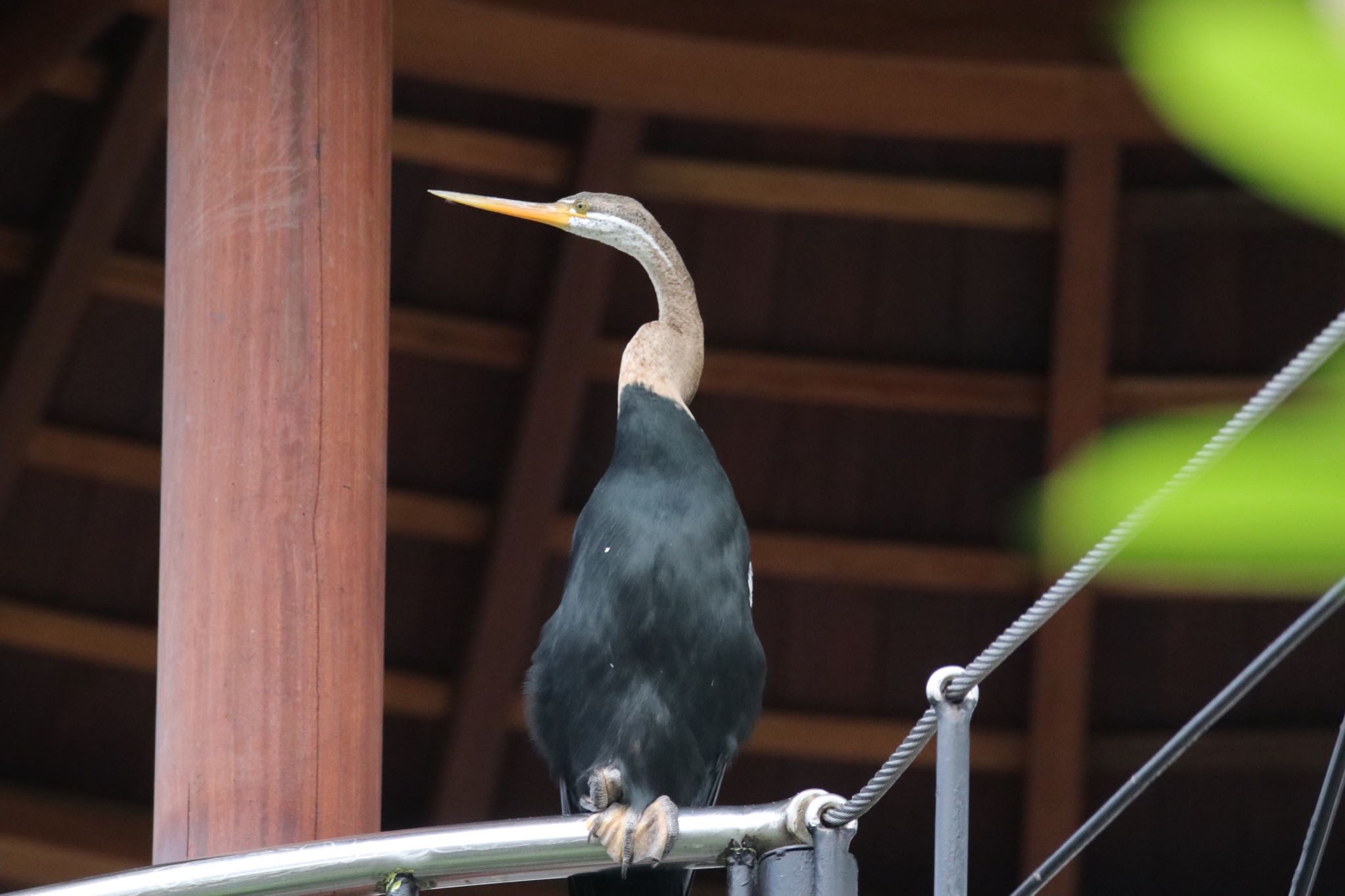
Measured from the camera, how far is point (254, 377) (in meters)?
1.87

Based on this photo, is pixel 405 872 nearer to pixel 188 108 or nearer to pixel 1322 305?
pixel 188 108

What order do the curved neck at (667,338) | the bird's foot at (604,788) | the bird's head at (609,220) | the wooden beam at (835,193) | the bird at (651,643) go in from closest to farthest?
the bird's foot at (604,788)
the bird at (651,643)
the curved neck at (667,338)
the bird's head at (609,220)
the wooden beam at (835,193)

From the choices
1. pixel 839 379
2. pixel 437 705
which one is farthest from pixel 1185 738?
pixel 437 705

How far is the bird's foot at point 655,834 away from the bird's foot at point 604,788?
228 millimetres

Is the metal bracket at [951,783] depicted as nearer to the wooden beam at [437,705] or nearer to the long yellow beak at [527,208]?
the long yellow beak at [527,208]

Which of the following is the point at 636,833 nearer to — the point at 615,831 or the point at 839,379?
Answer: the point at 615,831

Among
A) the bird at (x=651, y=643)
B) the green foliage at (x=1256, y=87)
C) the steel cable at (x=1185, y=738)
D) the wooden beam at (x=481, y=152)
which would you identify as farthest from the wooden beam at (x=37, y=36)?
the green foliage at (x=1256, y=87)

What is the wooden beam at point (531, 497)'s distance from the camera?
16.5 feet

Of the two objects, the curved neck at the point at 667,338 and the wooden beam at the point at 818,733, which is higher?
the wooden beam at the point at 818,733

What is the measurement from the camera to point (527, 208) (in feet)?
8.38

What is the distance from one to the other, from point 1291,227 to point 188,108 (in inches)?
162

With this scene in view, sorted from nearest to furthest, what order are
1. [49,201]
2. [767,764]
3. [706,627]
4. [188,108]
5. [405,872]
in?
[405,872] → [188,108] → [706,627] → [49,201] → [767,764]

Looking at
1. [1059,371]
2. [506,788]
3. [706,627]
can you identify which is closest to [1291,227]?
[1059,371]

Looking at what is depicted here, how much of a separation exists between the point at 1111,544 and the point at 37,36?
3911 millimetres
